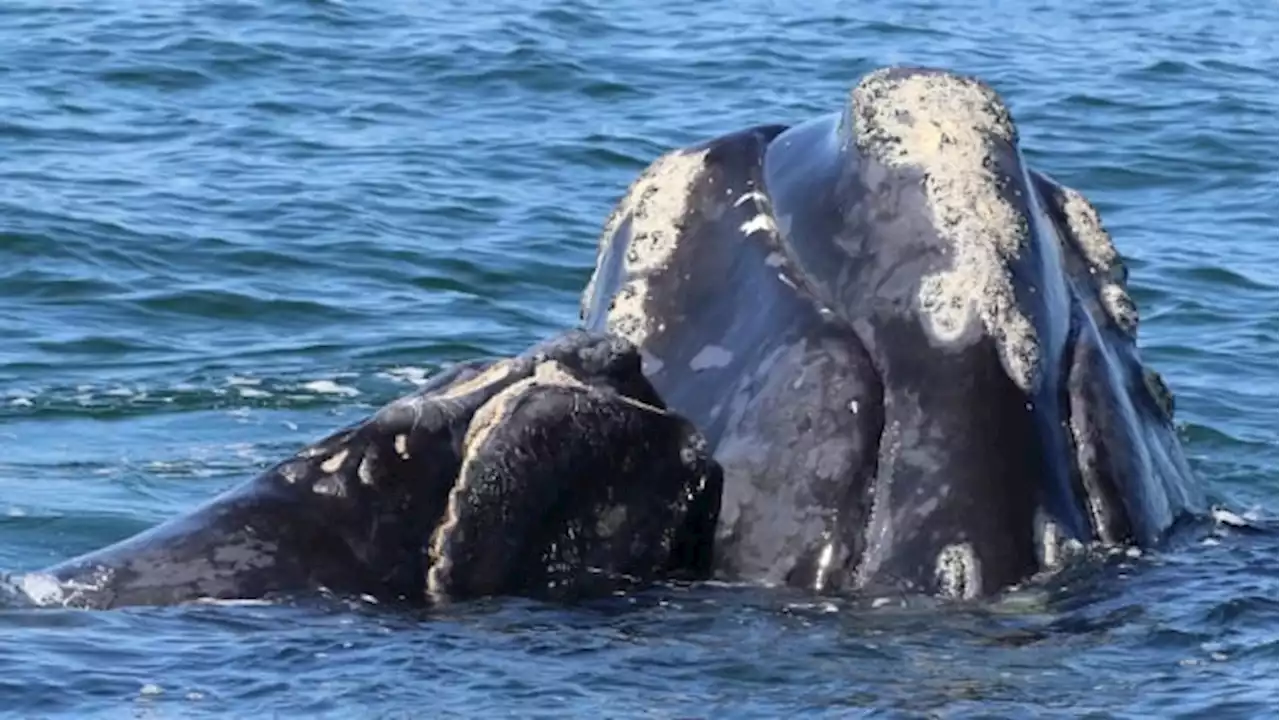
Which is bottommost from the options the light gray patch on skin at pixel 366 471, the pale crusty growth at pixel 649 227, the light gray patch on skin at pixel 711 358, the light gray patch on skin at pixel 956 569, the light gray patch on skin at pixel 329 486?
the light gray patch on skin at pixel 956 569

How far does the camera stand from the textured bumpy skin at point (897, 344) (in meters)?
5.65

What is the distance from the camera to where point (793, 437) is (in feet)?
18.9

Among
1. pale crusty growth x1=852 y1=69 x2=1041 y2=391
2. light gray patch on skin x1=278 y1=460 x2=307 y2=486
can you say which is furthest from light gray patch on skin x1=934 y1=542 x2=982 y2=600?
light gray patch on skin x1=278 y1=460 x2=307 y2=486

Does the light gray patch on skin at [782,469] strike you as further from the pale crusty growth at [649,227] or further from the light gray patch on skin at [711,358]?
the pale crusty growth at [649,227]

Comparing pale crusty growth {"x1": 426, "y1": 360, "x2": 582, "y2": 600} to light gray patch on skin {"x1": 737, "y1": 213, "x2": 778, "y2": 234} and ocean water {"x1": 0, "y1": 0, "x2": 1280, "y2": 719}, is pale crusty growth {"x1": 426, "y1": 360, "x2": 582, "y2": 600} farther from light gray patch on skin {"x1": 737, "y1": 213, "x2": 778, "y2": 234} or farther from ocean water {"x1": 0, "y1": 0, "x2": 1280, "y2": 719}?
light gray patch on skin {"x1": 737, "y1": 213, "x2": 778, "y2": 234}

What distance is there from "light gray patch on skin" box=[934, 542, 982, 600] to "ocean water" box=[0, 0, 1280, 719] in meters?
0.06

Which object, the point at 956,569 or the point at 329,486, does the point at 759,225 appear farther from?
the point at 329,486

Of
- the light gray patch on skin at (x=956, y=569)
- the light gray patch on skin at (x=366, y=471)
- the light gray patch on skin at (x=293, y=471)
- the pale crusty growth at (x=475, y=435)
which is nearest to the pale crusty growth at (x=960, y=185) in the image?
the light gray patch on skin at (x=956, y=569)

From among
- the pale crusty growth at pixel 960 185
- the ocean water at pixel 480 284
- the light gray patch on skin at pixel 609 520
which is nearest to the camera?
the ocean water at pixel 480 284

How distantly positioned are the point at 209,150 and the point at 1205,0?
1330cm

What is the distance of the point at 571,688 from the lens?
17.3ft

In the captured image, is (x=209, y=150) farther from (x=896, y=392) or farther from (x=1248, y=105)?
(x=896, y=392)

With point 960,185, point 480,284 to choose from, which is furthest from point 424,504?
point 480,284

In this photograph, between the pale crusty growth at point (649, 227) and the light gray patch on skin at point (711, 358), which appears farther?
the pale crusty growth at point (649, 227)
